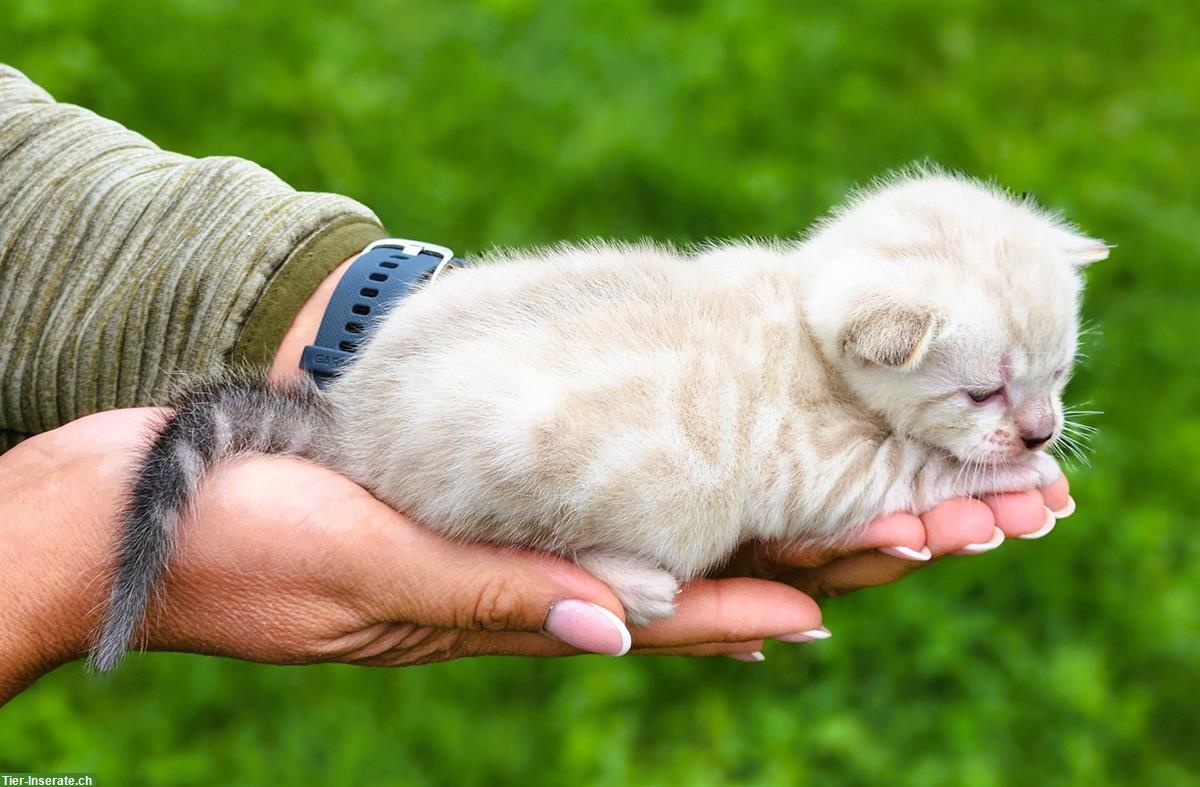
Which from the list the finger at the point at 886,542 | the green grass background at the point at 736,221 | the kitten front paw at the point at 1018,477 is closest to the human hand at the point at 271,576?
the finger at the point at 886,542

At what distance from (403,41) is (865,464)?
2743 millimetres

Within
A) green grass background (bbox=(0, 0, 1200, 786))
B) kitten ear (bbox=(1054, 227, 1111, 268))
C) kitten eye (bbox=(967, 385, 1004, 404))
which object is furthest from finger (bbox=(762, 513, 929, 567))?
green grass background (bbox=(0, 0, 1200, 786))

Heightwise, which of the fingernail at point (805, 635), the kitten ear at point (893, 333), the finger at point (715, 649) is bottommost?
the finger at point (715, 649)

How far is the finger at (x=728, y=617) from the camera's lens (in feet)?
7.27

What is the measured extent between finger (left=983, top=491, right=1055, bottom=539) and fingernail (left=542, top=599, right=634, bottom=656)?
76 cm

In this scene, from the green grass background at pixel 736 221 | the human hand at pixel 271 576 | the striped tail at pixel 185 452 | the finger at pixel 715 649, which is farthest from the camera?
the green grass background at pixel 736 221

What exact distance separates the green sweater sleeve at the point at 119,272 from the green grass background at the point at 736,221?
110cm

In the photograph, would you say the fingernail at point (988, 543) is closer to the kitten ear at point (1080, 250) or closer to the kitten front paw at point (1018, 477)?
the kitten front paw at point (1018, 477)

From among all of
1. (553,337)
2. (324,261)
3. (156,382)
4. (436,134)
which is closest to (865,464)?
(553,337)

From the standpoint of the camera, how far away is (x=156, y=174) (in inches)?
103

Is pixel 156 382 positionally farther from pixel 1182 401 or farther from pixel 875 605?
pixel 1182 401

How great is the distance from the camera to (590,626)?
205 centimetres

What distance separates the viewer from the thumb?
2062mm

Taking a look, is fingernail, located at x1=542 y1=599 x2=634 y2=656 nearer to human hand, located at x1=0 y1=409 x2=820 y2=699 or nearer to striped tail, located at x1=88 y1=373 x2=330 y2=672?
human hand, located at x1=0 y1=409 x2=820 y2=699
